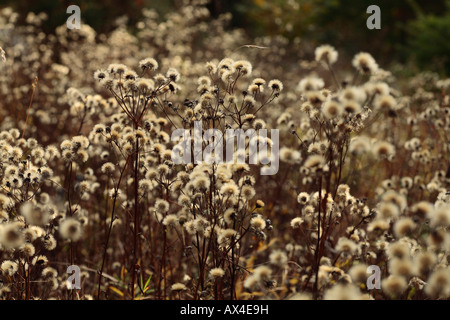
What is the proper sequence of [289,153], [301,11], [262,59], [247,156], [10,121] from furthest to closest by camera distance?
[301,11] → [262,59] → [10,121] → [247,156] → [289,153]

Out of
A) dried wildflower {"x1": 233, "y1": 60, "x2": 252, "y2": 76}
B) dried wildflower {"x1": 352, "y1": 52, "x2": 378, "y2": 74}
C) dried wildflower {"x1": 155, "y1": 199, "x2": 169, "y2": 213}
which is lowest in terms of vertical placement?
dried wildflower {"x1": 155, "y1": 199, "x2": 169, "y2": 213}

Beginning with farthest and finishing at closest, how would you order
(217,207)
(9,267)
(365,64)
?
(217,207) < (9,267) < (365,64)

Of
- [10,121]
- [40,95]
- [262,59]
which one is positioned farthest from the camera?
[262,59]

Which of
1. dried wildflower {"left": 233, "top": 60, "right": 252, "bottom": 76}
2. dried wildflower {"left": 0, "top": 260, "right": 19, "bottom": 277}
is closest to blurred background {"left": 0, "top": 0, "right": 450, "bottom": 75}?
dried wildflower {"left": 233, "top": 60, "right": 252, "bottom": 76}

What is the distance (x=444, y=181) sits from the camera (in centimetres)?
366

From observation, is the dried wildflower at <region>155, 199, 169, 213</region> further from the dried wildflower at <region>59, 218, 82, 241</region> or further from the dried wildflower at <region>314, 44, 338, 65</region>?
the dried wildflower at <region>314, 44, 338, 65</region>

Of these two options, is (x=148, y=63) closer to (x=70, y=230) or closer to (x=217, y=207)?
(x=217, y=207)

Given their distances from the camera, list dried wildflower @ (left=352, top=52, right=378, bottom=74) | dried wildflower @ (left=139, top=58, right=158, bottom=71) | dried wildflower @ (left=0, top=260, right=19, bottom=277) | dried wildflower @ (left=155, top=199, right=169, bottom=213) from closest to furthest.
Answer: dried wildflower @ (left=352, top=52, right=378, bottom=74)
dried wildflower @ (left=0, top=260, right=19, bottom=277)
dried wildflower @ (left=155, top=199, right=169, bottom=213)
dried wildflower @ (left=139, top=58, right=158, bottom=71)

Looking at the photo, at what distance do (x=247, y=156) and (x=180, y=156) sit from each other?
1.51 ft

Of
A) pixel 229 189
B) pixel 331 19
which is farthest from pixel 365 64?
pixel 331 19

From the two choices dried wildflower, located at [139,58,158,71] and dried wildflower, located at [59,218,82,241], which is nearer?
dried wildflower, located at [59,218,82,241]

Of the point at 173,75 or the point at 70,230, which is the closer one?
the point at 70,230
